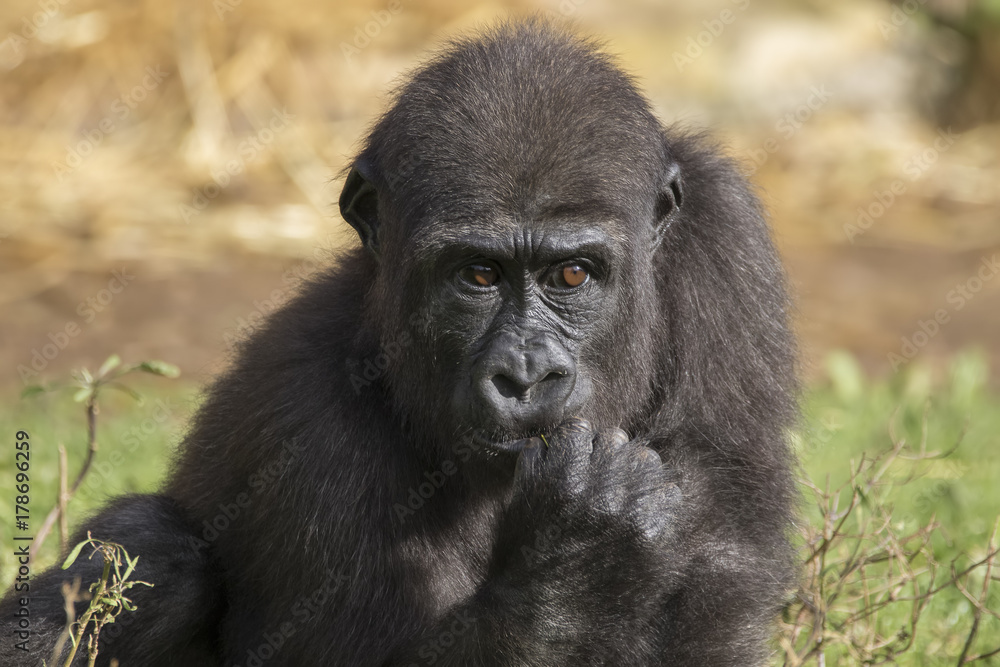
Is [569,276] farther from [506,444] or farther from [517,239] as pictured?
[506,444]

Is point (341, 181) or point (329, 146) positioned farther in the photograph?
point (329, 146)

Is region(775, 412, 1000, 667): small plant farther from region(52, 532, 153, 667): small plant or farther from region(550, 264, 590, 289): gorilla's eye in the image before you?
region(52, 532, 153, 667): small plant

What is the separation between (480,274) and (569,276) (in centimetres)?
37

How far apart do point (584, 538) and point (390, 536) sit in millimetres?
973

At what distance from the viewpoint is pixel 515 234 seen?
484 cm

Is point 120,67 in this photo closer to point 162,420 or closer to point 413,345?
point 162,420

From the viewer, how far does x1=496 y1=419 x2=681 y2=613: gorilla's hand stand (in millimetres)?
4691

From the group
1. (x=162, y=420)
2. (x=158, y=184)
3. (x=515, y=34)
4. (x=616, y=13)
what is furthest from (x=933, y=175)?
(x=515, y=34)
